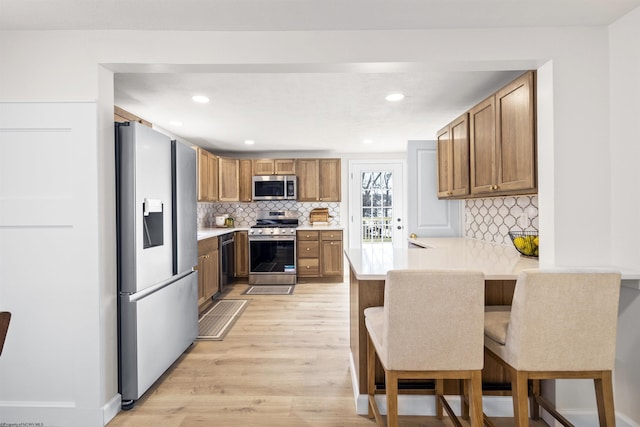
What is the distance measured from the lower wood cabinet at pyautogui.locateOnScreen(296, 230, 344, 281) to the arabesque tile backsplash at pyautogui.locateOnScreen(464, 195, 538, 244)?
87.1 inches

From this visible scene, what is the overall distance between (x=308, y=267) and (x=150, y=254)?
342 cm

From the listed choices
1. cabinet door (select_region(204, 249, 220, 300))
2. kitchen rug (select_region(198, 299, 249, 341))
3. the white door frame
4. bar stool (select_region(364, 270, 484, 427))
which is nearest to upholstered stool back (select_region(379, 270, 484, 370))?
bar stool (select_region(364, 270, 484, 427))

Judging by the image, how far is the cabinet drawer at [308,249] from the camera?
5.46 metres

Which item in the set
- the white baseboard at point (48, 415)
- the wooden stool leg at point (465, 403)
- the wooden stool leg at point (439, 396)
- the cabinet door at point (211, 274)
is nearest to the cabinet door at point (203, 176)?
the cabinet door at point (211, 274)

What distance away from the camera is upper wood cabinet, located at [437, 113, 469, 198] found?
2934 mm

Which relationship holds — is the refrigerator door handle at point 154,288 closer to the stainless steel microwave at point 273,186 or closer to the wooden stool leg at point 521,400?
the wooden stool leg at point 521,400

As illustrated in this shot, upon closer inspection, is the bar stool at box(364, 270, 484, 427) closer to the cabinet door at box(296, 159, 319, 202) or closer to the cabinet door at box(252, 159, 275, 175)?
the cabinet door at box(296, 159, 319, 202)

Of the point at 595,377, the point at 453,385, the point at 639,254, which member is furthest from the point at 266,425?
the point at 639,254

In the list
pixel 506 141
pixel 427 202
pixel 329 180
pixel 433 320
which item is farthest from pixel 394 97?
pixel 329 180

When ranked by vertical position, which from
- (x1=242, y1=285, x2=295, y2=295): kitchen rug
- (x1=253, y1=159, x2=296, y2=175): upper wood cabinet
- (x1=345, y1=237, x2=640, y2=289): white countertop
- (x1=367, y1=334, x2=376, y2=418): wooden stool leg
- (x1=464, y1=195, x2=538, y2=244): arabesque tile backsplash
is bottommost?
(x1=242, y1=285, x2=295, y2=295): kitchen rug

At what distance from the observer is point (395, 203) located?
6.05 m

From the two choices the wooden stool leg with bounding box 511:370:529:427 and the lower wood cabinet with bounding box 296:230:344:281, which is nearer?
the wooden stool leg with bounding box 511:370:529:427

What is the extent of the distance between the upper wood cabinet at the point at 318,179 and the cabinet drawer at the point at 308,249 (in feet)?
2.54

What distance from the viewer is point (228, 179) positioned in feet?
18.4
